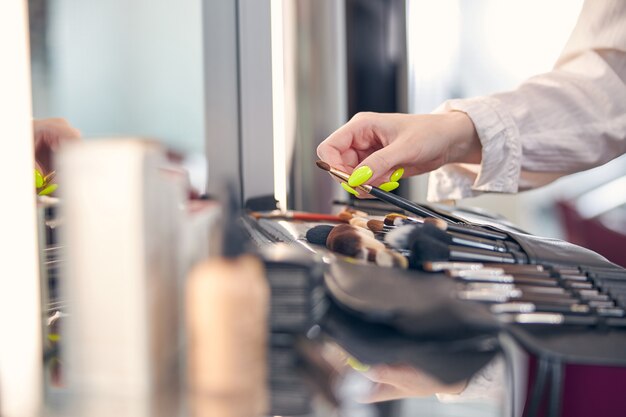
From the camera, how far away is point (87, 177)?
0.25m

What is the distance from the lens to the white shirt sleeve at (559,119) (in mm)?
625

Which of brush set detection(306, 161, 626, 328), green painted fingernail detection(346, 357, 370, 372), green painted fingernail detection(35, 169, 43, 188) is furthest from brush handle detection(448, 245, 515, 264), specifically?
green painted fingernail detection(35, 169, 43, 188)

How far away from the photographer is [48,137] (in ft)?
1.07

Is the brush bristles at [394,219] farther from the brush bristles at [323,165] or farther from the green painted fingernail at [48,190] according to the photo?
the green painted fingernail at [48,190]

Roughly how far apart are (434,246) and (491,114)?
291 millimetres

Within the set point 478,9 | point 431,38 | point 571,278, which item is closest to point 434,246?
point 571,278

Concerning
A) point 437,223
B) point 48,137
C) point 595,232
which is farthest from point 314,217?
point 595,232

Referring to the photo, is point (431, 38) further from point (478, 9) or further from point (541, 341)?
point (541, 341)

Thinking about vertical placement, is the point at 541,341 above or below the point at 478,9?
below

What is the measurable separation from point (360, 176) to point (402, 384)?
0.75ft

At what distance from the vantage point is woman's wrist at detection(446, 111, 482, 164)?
60 cm

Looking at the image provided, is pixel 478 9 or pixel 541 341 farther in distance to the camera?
pixel 478 9

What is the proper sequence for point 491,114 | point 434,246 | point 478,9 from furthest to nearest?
point 478,9 < point 491,114 < point 434,246

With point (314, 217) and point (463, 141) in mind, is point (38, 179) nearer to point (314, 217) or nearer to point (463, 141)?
point (314, 217)
